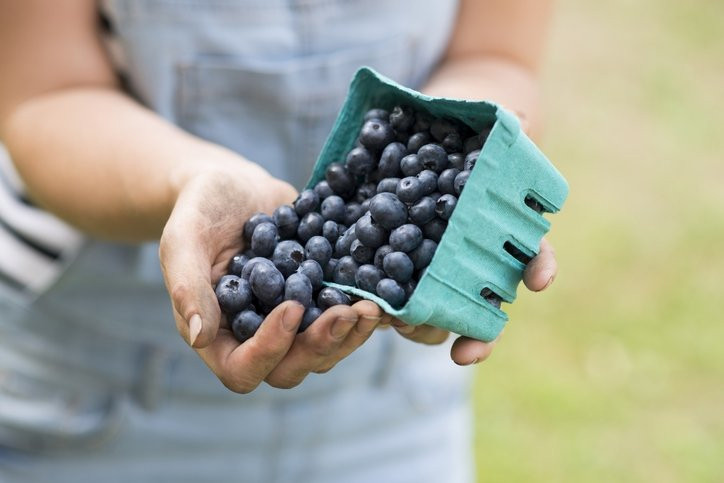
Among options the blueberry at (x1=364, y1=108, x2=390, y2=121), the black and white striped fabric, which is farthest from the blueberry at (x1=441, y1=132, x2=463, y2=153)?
the black and white striped fabric

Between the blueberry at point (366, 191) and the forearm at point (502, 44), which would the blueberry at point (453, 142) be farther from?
the forearm at point (502, 44)

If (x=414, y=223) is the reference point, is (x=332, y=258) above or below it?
below

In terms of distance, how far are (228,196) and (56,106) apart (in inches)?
16.4

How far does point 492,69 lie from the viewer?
1.53m

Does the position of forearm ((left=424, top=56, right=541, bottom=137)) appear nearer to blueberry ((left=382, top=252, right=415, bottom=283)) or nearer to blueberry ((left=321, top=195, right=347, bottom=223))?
blueberry ((left=321, top=195, right=347, bottom=223))

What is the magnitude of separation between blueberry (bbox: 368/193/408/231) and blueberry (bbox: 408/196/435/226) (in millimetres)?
15

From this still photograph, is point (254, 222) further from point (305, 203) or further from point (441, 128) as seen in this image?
point (441, 128)

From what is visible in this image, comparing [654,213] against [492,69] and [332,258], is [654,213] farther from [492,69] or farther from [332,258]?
[332,258]

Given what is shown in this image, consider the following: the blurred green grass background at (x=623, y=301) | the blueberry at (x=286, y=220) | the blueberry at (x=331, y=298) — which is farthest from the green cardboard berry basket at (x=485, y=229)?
the blurred green grass background at (x=623, y=301)

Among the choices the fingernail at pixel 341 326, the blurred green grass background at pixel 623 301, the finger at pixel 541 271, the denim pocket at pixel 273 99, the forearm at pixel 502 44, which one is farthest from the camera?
the blurred green grass background at pixel 623 301

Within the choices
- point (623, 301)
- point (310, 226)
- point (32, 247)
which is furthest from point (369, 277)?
point (623, 301)

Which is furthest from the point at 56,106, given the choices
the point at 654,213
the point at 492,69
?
the point at 654,213

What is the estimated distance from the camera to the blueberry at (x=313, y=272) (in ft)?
3.60

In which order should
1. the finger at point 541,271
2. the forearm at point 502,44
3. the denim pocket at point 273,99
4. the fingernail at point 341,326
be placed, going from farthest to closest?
the forearm at point 502,44 < the denim pocket at point 273,99 < the finger at point 541,271 < the fingernail at point 341,326
